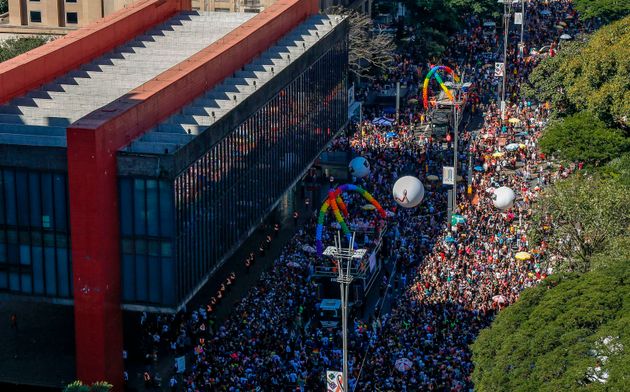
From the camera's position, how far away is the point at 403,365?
77.0 m

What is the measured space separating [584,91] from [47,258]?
50135 mm

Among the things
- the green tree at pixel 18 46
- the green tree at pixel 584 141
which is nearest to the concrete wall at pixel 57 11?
the green tree at pixel 18 46

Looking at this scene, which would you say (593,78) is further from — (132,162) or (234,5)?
(132,162)

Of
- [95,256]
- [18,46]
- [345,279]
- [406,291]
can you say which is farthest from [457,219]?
[18,46]

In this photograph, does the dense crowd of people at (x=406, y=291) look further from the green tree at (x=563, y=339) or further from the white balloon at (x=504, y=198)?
the green tree at (x=563, y=339)

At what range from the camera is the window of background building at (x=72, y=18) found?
5635 inches

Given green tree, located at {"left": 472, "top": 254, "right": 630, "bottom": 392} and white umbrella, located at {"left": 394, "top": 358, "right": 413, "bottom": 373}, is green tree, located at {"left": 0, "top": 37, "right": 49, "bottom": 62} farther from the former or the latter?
green tree, located at {"left": 472, "top": 254, "right": 630, "bottom": 392}

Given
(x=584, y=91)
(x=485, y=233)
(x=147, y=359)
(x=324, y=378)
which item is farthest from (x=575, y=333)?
(x=584, y=91)

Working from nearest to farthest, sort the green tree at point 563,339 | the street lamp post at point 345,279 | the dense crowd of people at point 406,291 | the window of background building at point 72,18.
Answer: the green tree at point 563,339
the street lamp post at point 345,279
the dense crowd of people at point 406,291
the window of background building at point 72,18

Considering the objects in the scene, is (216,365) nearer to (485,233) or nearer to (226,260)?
(226,260)

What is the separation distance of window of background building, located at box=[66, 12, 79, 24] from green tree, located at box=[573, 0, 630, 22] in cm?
5434

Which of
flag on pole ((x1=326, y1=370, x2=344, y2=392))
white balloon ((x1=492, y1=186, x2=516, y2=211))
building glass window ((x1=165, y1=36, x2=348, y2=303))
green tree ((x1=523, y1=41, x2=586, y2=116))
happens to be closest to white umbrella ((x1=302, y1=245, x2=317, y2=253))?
building glass window ((x1=165, y1=36, x2=348, y2=303))

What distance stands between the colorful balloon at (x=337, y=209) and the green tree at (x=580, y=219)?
41.8 feet

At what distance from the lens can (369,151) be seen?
121062 millimetres
